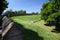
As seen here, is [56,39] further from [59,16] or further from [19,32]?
[19,32]

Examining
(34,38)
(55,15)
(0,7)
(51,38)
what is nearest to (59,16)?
(55,15)

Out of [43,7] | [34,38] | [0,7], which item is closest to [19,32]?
[34,38]

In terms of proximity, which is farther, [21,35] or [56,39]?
[56,39]

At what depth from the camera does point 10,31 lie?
1.44 metres

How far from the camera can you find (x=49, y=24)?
103 feet

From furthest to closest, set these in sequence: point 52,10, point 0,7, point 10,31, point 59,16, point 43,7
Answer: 1. point 43,7
2. point 0,7
3. point 52,10
4. point 59,16
5. point 10,31

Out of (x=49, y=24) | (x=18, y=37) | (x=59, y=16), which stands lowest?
(x=49, y=24)

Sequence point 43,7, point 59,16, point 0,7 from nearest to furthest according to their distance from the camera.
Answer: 1. point 59,16
2. point 0,7
3. point 43,7

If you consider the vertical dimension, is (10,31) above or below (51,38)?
above

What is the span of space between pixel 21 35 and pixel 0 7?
86.0ft

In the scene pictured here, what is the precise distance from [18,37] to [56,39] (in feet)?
59.5

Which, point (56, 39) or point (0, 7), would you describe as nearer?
point (56, 39)

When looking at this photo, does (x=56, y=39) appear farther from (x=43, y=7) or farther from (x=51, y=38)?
(x=43, y=7)

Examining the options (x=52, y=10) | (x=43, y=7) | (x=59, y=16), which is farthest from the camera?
(x=43, y=7)
